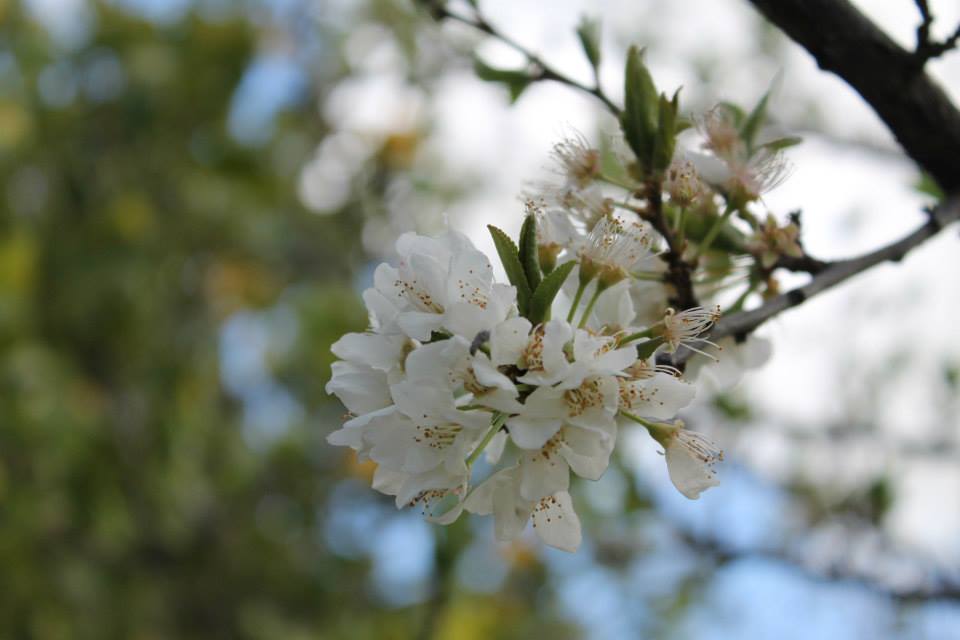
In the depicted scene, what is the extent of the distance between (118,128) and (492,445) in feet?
16.5

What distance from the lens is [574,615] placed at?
448cm

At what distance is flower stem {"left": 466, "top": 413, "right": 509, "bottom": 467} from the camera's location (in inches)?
31.3

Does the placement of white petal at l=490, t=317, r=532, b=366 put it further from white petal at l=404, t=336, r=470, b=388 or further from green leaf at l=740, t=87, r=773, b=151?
green leaf at l=740, t=87, r=773, b=151

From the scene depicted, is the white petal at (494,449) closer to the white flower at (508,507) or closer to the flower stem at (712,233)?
the white flower at (508,507)

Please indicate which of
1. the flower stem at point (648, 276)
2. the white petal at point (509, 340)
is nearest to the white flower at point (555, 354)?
the white petal at point (509, 340)

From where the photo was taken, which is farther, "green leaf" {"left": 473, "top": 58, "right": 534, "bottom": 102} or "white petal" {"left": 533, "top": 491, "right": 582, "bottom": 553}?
"green leaf" {"left": 473, "top": 58, "right": 534, "bottom": 102}

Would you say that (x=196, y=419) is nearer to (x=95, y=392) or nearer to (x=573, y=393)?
(x=95, y=392)

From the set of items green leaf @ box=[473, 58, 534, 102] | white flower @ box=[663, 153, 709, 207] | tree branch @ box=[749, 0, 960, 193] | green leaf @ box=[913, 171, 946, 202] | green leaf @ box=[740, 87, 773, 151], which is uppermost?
green leaf @ box=[913, 171, 946, 202]

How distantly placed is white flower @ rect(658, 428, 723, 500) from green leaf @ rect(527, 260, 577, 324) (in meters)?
0.21

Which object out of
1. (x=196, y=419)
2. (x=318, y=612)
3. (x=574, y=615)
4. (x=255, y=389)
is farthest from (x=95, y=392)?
(x=574, y=615)

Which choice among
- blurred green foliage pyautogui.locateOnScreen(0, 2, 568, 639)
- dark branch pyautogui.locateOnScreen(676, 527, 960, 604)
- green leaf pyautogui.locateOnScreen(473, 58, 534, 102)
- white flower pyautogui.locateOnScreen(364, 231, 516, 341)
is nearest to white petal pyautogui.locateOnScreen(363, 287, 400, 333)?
white flower pyautogui.locateOnScreen(364, 231, 516, 341)

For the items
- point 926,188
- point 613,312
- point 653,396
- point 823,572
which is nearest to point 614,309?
point 613,312

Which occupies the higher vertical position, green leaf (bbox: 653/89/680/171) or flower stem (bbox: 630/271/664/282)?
green leaf (bbox: 653/89/680/171)

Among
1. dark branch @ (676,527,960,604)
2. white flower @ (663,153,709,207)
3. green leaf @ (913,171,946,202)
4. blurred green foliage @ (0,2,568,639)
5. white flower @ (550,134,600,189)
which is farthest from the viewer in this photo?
blurred green foliage @ (0,2,568,639)
